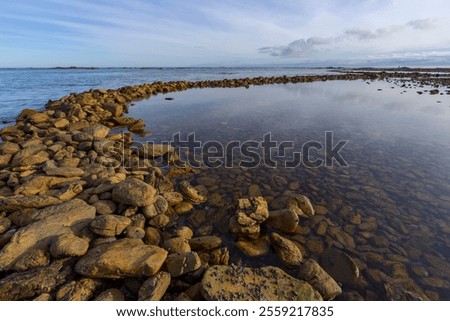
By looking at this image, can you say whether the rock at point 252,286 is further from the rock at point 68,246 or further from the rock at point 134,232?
the rock at point 68,246

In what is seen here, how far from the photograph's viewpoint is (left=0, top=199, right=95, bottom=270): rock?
14.0 feet

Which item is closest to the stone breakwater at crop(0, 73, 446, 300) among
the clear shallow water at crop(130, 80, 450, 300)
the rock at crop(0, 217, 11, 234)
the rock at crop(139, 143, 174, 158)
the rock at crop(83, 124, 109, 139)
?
the rock at crop(0, 217, 11, 234)

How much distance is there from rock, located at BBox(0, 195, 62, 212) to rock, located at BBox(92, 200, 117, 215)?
3.25 ft

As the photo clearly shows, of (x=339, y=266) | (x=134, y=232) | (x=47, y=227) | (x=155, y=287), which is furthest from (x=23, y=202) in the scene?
(x=339, y=266)

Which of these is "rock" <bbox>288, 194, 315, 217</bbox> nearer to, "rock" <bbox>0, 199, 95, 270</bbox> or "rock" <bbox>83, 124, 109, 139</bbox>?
"rock" <bbox>0, 199, 95, 270</bbox>

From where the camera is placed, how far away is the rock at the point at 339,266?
4.59m

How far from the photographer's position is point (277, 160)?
10.1 m

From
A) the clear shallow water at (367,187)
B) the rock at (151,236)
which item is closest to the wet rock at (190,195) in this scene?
the clear shallow water at (367,187)

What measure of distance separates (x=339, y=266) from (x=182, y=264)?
9.98 feet

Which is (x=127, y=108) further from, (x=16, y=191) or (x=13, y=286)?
(x=13, y=286)

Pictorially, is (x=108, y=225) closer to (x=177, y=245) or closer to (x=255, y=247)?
(x=177, y=245)

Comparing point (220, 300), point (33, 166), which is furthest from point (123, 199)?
point (33, 166)

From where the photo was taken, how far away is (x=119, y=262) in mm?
4098

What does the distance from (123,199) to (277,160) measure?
6.30 m
